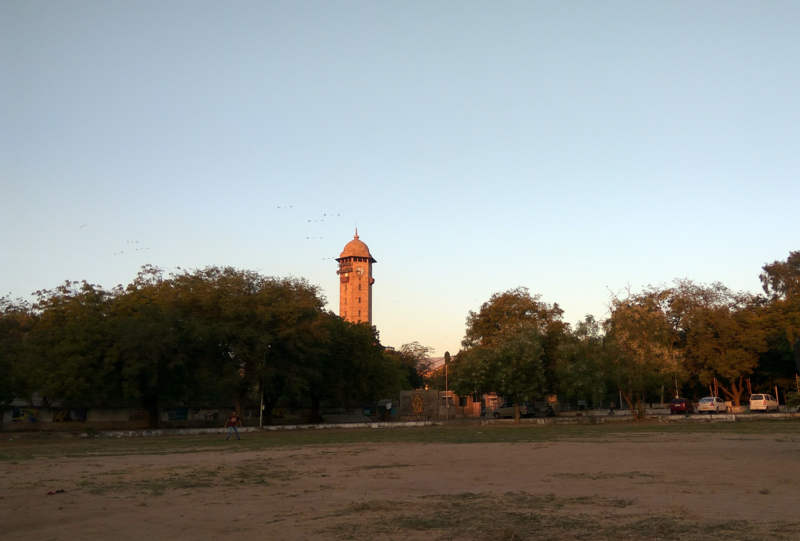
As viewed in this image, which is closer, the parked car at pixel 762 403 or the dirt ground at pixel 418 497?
the dirt ground at pixel 418 497

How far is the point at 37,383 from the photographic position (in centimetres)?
4403

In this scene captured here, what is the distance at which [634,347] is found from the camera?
1896 inches

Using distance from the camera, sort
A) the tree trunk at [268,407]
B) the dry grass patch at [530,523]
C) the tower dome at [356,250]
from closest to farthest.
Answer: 1. the dry grass patch at [530,523]
2. the tree trunk at [268,407]
3. the tower dome at [356,250]

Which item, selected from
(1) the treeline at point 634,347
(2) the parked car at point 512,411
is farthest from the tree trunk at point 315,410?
(2) the parked car at point 512,411

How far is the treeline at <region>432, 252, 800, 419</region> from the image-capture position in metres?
47.6

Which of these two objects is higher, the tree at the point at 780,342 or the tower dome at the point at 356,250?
the tower dome at the point at 356,250

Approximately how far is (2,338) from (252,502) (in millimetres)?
42708

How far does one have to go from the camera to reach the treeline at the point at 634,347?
47.6 metres

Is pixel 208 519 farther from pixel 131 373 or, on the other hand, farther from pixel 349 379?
pixel 349 379

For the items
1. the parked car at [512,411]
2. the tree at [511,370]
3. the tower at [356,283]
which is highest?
the tower at [356,283]

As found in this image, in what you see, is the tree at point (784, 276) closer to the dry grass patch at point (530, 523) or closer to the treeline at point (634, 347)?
the treeline at point (634, 347)

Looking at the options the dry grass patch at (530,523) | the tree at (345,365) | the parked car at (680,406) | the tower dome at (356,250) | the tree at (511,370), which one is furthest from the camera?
the tower dome at (356,250)

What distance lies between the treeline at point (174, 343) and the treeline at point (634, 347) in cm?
1396

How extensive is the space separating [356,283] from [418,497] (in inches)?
4893
